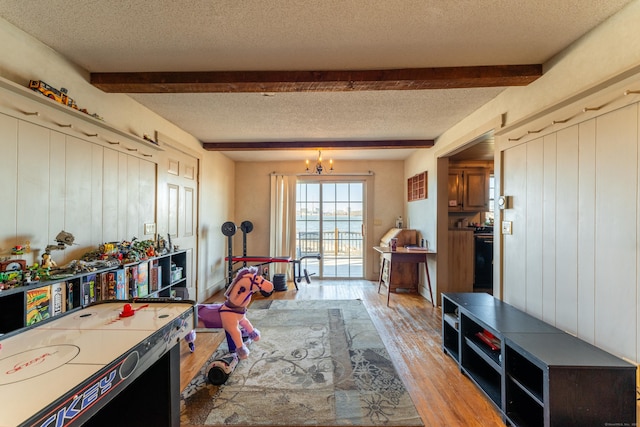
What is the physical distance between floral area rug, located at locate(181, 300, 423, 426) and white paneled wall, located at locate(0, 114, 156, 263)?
4.86 ft

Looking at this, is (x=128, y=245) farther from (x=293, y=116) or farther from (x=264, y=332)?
(x=293, y=116)

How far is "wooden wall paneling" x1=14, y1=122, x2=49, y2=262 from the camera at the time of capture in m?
1.70

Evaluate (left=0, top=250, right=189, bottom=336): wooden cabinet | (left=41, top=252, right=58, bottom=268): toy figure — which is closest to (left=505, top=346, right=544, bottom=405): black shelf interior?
(left=0, top=250, right=189, bottom=336): wooden cabinet

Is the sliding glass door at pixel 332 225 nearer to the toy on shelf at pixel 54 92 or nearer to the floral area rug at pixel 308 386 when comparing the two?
the floral area rug at pixel 308 386

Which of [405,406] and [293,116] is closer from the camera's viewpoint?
[405,406]

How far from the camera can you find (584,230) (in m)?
1.70

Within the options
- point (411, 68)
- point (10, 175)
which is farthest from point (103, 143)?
point (411, 68)

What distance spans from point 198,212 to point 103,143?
6.16 ft

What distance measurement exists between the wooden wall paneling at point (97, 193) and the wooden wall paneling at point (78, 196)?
0.07 ft

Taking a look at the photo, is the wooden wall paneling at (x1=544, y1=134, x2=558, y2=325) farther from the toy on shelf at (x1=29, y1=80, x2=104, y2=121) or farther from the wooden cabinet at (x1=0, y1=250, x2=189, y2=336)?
the toy on shelf at (x1=29, y1=80, x2=104, y2=121)

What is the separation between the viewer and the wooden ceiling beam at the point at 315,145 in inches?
163

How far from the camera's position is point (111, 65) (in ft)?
6.95

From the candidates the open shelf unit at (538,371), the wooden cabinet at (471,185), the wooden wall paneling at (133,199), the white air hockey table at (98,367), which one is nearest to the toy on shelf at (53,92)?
the wooden wall paneling at (133,199)

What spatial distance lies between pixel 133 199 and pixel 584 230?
12.1ft
